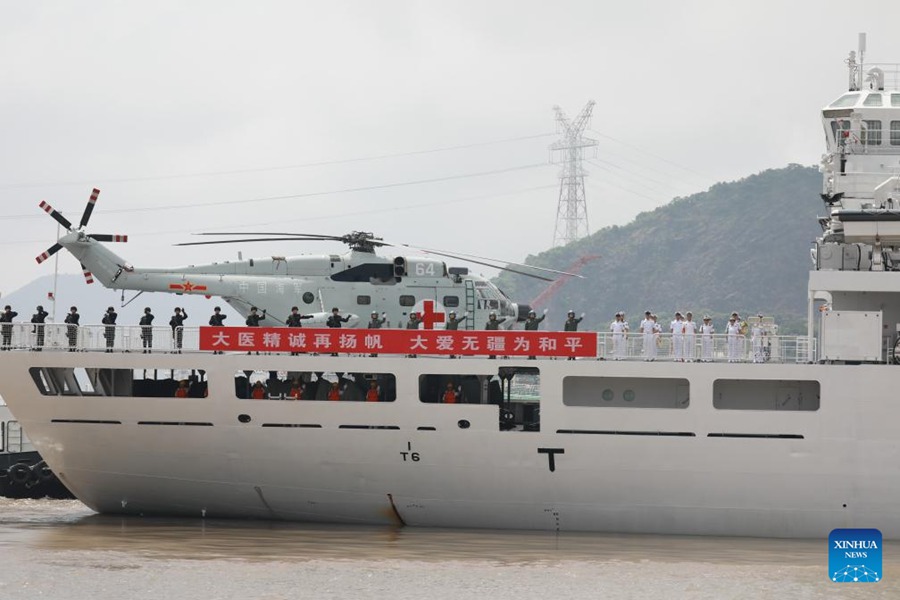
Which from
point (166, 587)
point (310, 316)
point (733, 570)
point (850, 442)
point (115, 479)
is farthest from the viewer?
point (310, 316)

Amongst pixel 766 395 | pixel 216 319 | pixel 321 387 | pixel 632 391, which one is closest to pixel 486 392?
pixel 632 391

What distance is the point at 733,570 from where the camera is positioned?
25016 millimetres

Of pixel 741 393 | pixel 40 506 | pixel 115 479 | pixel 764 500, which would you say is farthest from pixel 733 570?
pixel 40 506

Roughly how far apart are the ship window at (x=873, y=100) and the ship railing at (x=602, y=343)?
7835 millimetres

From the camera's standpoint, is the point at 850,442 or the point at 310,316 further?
the point at 310,316

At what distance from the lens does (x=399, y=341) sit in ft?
94.3

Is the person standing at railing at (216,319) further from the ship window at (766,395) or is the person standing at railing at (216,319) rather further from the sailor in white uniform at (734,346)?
the sailor in white uniform at (734,346)

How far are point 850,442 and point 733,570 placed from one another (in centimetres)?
470

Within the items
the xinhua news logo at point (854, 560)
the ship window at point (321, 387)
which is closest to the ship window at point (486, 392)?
the ship window at point (321, 387)

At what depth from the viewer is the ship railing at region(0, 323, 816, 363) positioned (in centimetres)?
2848

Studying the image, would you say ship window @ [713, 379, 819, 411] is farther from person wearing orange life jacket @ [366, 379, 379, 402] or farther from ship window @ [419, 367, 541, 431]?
person wearing orange life jacket @ [366, 379, 379, 402]

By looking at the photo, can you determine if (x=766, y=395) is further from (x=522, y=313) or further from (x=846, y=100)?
(x=846, y=100)

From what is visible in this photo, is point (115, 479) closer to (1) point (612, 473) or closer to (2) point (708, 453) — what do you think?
(1) point (612, 473)

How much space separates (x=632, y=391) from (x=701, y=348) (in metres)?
1.88
